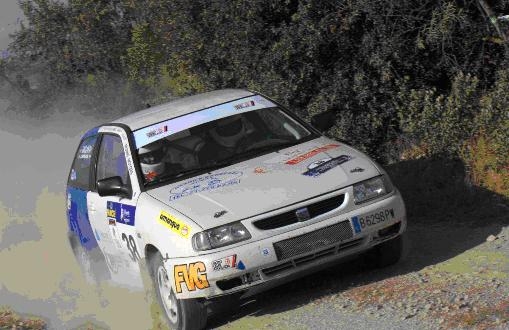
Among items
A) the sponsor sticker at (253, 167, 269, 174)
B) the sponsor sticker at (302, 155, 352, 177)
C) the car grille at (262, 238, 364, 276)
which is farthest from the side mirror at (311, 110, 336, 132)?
the car grille at (262, 238, 364, 276)

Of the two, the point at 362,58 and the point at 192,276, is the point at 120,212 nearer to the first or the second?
the point at 192,276

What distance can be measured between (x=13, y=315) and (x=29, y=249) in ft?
7.41

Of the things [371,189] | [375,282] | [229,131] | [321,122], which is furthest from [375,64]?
[375,282]

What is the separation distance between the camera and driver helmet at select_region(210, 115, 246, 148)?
8.30m

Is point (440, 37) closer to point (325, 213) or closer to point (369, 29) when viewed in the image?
point (369, 29)

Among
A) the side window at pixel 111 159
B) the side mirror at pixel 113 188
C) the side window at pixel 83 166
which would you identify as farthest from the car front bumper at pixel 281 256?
the side window at pixel 83 166

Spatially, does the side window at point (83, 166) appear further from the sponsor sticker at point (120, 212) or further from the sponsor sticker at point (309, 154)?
the sponsor sticker at point (309, 154)

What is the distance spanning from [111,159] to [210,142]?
3.32 ft

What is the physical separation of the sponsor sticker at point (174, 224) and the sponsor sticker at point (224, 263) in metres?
0.29

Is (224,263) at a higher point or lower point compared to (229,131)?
lower

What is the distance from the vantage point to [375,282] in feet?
24.8

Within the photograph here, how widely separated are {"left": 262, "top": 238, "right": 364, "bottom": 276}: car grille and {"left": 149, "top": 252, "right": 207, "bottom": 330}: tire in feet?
1.85

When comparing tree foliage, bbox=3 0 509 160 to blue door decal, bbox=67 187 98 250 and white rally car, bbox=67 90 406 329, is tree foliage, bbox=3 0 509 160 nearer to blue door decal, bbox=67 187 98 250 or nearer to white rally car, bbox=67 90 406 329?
white rally car, bbox=67 90 406 329

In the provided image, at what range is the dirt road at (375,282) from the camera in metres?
6.66
